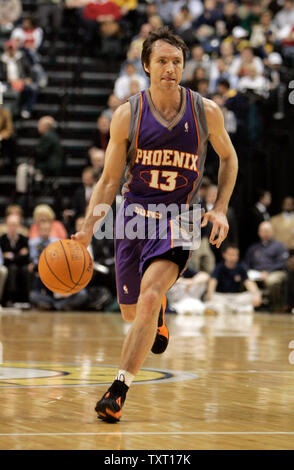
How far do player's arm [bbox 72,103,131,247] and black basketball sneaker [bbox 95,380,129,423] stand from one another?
0.94 metres

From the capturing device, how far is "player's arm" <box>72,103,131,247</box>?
16.8 ft

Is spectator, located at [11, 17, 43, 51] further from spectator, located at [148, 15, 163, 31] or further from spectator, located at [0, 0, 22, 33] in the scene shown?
spectator, located at [148, 15, 163, 31]

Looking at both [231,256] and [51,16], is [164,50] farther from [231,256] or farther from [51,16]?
[51,16]

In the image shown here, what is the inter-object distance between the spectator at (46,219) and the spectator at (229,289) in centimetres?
249

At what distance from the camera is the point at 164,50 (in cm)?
508

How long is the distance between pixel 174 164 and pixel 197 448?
1.86 m

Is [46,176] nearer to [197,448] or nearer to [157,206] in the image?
[157,206]

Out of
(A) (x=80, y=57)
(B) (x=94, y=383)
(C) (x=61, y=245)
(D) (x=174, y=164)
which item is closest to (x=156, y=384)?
(B) (x=94, y=383)

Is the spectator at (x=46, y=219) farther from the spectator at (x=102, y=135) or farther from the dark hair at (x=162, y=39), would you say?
the dark hair at (x=162, y=39)

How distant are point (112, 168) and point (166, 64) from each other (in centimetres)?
64

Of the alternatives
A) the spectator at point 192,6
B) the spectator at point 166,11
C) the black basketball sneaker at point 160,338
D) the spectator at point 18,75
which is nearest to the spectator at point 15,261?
the spectator at point 18,75

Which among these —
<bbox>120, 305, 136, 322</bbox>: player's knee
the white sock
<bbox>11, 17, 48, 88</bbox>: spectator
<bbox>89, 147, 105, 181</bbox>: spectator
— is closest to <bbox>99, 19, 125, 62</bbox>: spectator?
<bbox>11, 17, 48, 88</bbox>: spectator

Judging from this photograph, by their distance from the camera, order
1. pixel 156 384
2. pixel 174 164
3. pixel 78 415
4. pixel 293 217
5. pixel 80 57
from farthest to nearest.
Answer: pixel 80 57 → pixel 293 217 → pixel 156 384 → pixel 174 164 → pixel 78 415

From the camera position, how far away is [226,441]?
3912mm
